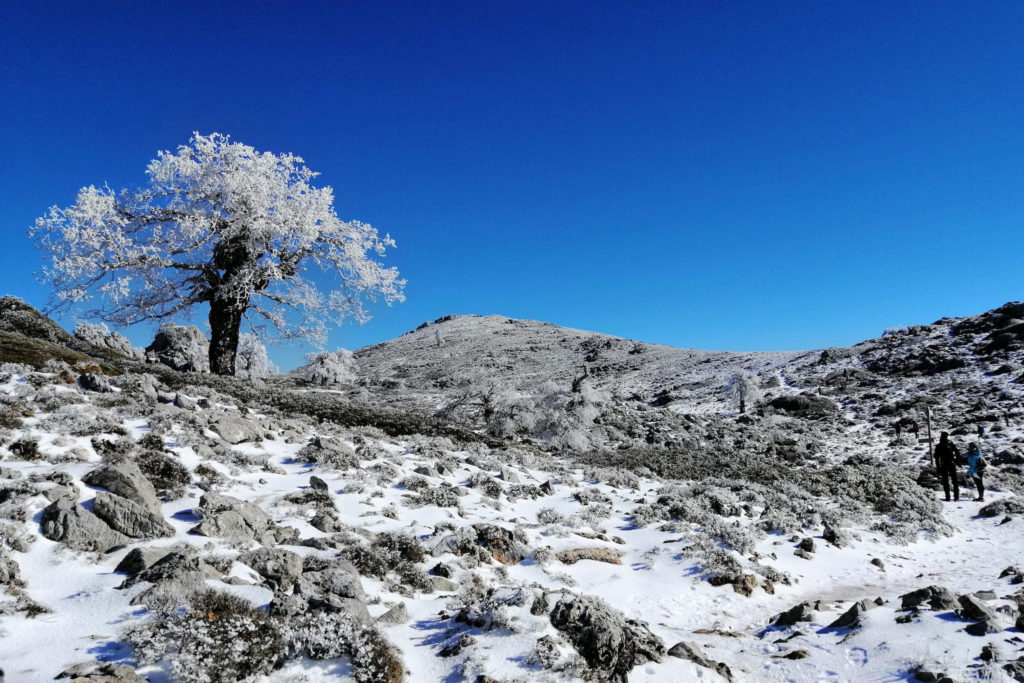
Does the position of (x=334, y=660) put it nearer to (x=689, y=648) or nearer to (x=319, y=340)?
(x=689, y=648)

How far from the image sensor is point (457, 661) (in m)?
6.08

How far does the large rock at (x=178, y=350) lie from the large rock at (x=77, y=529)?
32549 mm

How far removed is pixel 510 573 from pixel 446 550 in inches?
42.3

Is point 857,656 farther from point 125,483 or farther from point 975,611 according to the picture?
point 125,483

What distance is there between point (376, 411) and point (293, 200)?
336 inches

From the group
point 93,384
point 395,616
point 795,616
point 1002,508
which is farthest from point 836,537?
point 93,384

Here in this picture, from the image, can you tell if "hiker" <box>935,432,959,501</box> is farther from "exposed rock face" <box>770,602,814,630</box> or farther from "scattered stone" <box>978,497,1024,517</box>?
"exposed rock face" <box>770,602,814,630</box>

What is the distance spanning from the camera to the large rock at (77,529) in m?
6.75

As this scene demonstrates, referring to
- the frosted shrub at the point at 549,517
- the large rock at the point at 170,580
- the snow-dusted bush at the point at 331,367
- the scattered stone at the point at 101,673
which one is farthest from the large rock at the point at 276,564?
the snow-dusted bush at the point at 331,367

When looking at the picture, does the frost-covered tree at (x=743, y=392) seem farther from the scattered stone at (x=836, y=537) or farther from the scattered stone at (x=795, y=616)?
the scattered stone at (x=795, y=616)

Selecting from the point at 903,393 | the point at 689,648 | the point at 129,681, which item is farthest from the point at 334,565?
the point at 903,393

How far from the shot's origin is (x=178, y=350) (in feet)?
123

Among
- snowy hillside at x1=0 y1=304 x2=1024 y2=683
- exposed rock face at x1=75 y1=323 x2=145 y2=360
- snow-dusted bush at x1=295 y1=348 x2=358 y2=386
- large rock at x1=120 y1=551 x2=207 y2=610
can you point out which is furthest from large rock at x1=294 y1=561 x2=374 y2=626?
snow-dusted bush at x1=295 y1=348 x2=358 y2=386

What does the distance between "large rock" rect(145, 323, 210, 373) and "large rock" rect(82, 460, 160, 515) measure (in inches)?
1238
